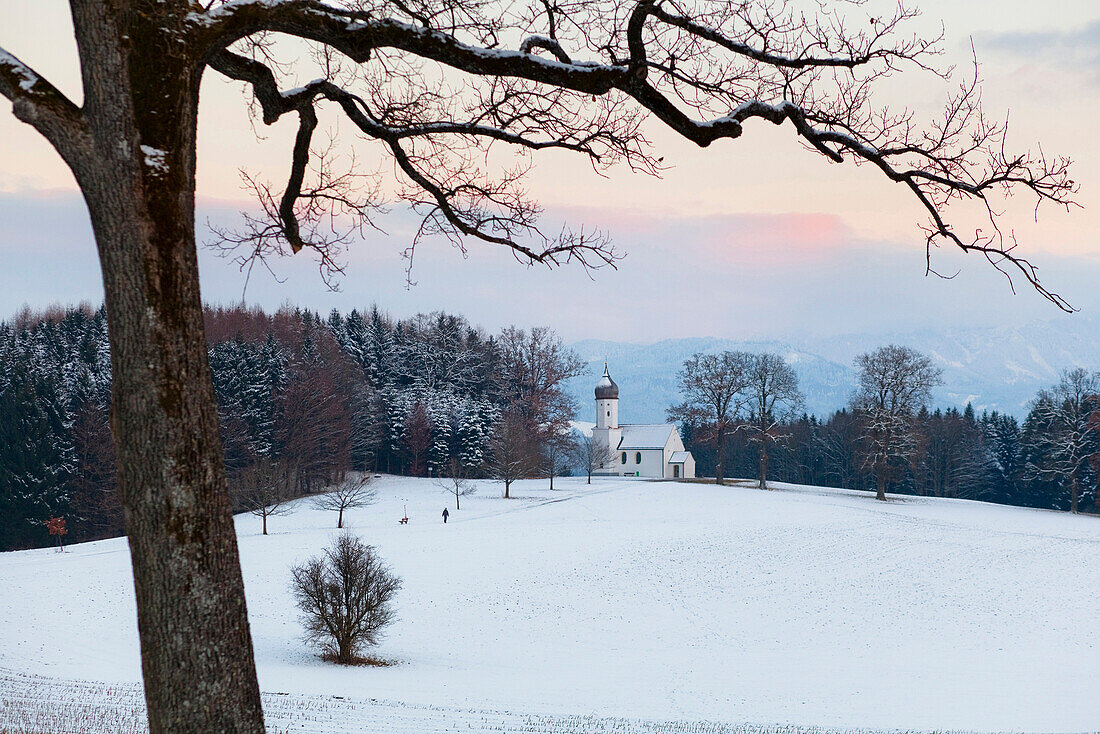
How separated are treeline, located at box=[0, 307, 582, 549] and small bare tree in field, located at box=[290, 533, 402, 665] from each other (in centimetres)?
1244

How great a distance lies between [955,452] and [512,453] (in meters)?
47.0

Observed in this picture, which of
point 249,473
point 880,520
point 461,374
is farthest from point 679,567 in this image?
point 461,374

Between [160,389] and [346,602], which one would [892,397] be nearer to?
[346,602]

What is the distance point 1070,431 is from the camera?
61.5 m

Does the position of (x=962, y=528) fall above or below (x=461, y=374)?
below

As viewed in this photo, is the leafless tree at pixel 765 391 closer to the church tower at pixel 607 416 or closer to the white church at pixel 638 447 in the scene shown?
the white church at pixel 638 447

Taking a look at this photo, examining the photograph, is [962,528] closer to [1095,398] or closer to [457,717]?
[1095,398]

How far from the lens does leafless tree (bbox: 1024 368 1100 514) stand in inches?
2377

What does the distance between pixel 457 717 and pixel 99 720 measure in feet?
17.9

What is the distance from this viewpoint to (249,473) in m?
42.5

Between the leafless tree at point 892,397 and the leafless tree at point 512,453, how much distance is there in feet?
77.6

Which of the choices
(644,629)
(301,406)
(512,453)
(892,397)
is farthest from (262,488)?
(892,397)

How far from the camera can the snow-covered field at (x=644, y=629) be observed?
1564 cm

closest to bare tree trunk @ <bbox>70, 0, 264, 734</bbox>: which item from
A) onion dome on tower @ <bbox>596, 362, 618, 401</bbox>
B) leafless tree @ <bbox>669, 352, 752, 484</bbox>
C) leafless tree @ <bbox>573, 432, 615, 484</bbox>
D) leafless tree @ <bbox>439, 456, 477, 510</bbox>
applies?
leafless tree @ <bbox>439, 456, 477, 510</bbox>
